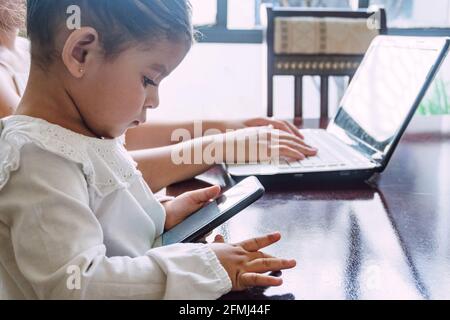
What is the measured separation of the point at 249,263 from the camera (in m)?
0.56

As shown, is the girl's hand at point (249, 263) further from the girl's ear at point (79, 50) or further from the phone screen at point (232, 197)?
the girl's ear at point (79, 50)

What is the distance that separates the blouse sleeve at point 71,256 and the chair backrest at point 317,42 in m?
1.33

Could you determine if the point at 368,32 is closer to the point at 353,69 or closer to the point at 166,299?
the point at 353,69

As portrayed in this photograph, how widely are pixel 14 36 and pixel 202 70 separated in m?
1.88

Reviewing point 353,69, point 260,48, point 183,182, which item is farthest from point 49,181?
point 260,48

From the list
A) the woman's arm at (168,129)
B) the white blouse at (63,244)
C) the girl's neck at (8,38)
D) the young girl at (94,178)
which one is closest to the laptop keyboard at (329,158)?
the woman's arm at (168,129)

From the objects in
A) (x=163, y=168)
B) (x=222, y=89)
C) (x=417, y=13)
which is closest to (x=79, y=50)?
(x=163, y=168)

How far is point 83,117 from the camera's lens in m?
0.63

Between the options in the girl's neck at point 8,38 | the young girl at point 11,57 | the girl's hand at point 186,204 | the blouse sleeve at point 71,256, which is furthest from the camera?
the girl's neck at point 8,38

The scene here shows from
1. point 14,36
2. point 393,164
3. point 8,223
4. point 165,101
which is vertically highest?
point 14,36

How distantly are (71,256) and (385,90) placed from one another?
0.87 m

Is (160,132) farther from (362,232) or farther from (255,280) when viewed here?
(255,280)

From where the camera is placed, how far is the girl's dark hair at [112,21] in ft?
1.92

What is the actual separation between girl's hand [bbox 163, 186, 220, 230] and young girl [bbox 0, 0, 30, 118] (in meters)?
0.34
